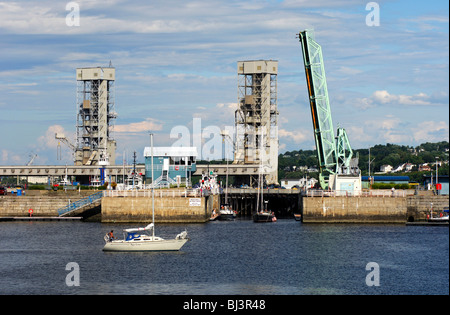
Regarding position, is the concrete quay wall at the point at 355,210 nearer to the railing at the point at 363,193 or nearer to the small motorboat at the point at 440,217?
the railing at the point at 363,193

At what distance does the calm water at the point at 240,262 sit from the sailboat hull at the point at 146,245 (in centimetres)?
78

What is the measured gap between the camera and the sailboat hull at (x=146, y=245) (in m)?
59.6

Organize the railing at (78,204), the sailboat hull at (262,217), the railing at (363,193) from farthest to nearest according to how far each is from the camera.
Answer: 1. the railing at (78,204)
2. the sailboat hull at (262,217)
3. the railing at (363,193)

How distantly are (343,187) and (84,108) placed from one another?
6554cm

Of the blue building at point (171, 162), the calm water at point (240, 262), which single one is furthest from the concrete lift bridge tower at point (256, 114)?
the calm water at point (240, 262)

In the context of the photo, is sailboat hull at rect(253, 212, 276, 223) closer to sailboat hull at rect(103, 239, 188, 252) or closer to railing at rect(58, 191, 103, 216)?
railing at rect(58, 191, 103, 216)

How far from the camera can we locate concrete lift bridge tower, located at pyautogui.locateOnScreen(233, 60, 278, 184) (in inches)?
5256

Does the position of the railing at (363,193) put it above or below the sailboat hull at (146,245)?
above

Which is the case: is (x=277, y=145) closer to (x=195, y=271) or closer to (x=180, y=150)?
(x=180, y=150)

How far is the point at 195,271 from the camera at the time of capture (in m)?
50.7
